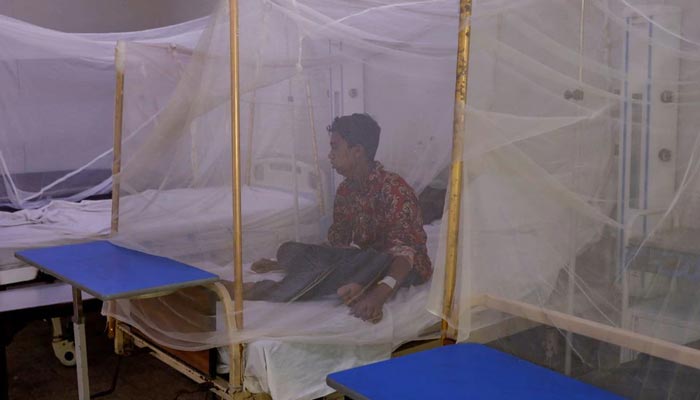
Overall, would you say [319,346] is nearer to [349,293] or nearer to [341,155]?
[349,293]

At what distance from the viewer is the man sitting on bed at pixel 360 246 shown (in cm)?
248

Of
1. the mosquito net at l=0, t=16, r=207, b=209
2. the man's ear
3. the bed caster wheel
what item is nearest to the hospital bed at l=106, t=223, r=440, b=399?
the man's ear

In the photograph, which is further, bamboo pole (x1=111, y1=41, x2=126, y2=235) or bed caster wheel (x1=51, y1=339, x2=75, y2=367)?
bed caster wheel (x1=51, y1=339, x2=75, y2=367)

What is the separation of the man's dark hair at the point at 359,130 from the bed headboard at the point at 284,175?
0.17 m

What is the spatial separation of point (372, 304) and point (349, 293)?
0.09m

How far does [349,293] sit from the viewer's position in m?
2.48

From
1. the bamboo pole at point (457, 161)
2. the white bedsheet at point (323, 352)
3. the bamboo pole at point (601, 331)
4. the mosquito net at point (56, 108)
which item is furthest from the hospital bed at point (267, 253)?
the mosquito net at point (56, 108)

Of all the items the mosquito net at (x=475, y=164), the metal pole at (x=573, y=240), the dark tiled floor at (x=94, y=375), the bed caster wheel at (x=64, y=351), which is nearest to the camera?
the mosquito net at (x=475, y=164)

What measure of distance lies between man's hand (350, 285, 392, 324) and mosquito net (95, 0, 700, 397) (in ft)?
0.09

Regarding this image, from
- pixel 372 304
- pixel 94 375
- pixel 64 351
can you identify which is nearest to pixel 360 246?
pixel 372 304

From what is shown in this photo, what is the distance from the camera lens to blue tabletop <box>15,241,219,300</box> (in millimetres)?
2254

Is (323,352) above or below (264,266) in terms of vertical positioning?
below

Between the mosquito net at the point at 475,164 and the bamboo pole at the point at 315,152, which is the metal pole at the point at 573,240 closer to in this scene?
the mosquito net at the point at 475,164

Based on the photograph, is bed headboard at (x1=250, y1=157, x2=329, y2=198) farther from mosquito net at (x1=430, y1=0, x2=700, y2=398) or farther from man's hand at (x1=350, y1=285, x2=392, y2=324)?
mosquito net at (x1=430, y1=0, x2=700, y2=398)
